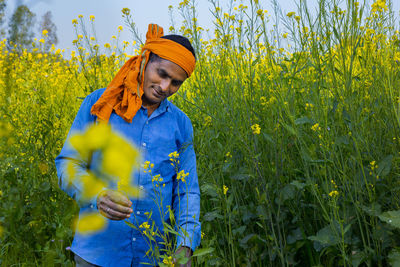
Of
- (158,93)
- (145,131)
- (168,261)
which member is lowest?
(168,261)

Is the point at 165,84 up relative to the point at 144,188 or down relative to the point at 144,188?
up

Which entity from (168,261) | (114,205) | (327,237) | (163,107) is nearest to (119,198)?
(114,205)

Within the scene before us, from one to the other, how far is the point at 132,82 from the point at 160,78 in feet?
0.36

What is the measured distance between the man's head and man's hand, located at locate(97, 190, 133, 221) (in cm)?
55

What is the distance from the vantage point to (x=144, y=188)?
1.41m

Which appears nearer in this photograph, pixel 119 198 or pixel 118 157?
pixel 118 157

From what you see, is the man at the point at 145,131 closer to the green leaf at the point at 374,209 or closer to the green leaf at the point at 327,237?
the green leaf at the point at 327,237

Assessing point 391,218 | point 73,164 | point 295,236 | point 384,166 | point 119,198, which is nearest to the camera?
point 119,198

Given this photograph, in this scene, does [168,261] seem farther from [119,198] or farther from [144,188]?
[144,188]

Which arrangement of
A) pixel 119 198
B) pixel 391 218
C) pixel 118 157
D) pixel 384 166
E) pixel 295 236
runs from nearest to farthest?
pixel 118 157 < pixel 119 198 < pixel 391 218 < pixel 384 166 < pixel 295 236

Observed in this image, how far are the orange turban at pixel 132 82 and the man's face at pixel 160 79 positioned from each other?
0.02m

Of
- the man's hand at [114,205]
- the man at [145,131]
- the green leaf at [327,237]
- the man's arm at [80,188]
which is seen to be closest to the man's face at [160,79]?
the man at [145,131]

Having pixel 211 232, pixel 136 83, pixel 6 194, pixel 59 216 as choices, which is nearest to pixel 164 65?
pixel 136 83

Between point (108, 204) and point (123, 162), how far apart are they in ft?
1.97
